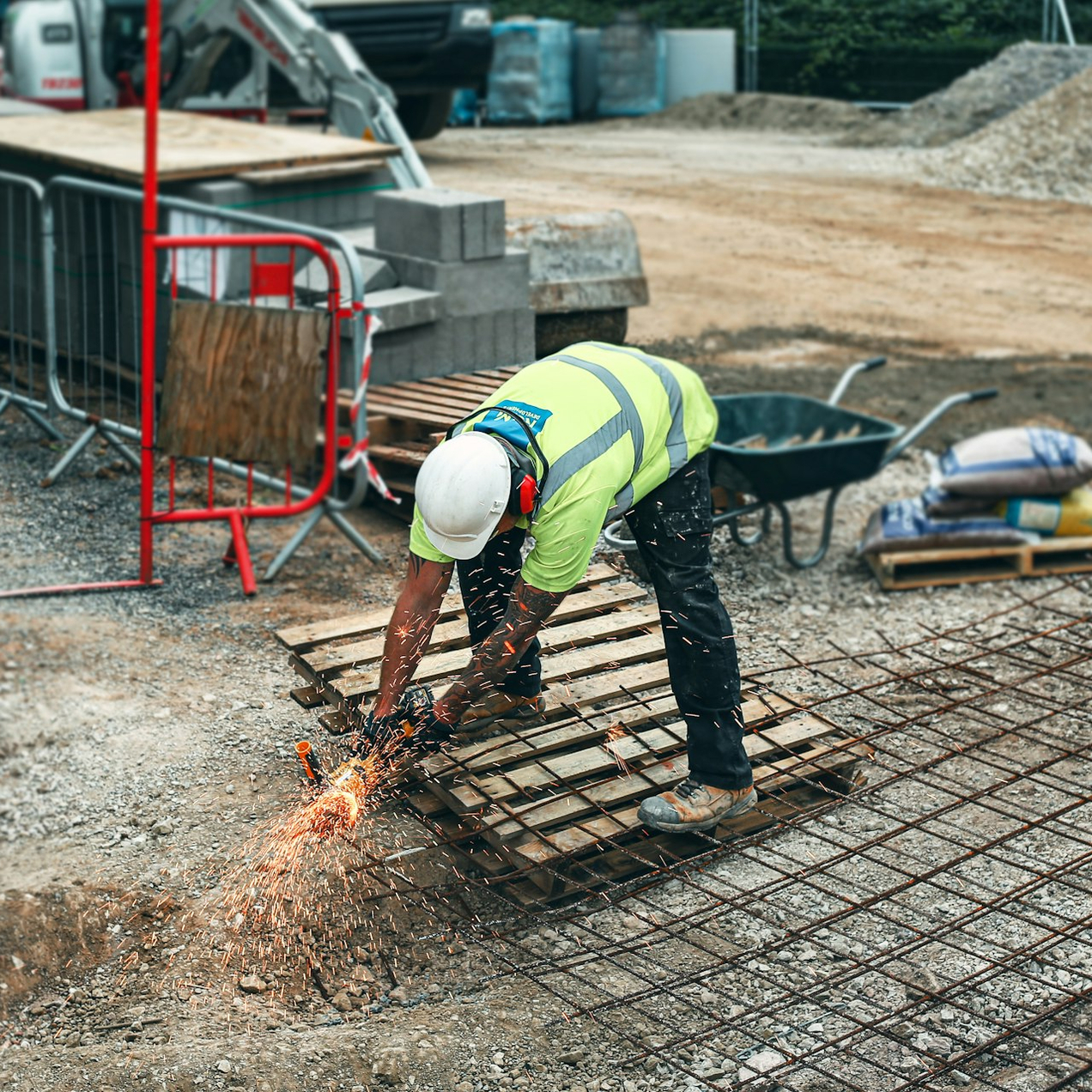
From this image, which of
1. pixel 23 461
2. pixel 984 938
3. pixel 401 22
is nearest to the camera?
pixel 984 938

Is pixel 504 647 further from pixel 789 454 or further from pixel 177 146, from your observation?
pixel 177 146

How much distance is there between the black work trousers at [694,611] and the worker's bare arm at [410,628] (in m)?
0.42

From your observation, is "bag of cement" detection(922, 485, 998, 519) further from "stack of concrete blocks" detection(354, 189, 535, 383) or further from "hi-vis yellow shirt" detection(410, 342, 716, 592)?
"hi-vis yellow shirt" detection(410, 342, 716, 592)

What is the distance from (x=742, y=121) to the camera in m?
24.2

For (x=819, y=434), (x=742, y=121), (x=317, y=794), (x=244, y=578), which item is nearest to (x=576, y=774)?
(x=317, y=794)

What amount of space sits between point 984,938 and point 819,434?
3537mm

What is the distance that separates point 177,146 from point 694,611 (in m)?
5.82

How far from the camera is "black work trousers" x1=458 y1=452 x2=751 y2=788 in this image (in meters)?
4.41

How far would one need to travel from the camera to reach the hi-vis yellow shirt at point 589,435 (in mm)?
3912

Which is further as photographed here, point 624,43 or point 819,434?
point 624,43

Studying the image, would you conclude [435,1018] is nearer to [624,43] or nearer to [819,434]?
[819,434]

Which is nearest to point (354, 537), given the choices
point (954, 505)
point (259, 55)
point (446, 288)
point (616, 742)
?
point (446, 288)

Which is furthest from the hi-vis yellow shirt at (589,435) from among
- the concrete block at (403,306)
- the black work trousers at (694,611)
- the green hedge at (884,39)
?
the green hedge at (884,39)

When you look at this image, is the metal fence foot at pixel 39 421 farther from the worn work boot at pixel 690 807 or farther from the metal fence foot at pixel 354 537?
the worn work boot at pixel 690 807
